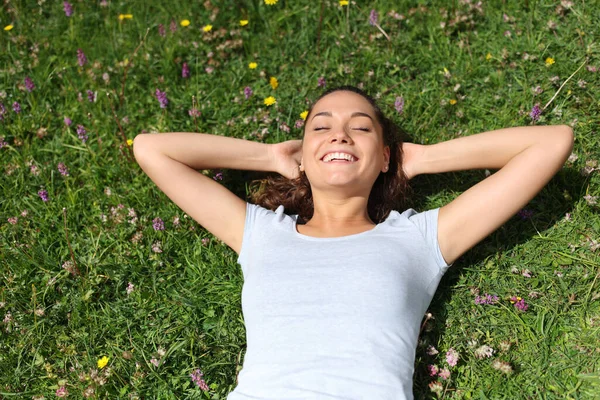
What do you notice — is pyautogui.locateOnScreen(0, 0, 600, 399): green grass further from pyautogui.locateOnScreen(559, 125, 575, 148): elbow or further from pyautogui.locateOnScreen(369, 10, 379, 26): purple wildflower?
pyautogui.locateOnScreen(559, 125, 575, 148): elbow

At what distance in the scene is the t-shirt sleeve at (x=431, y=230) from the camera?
354 centimetres

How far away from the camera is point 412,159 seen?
413 centimetres

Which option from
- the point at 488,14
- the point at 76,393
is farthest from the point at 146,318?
the point at 488,14

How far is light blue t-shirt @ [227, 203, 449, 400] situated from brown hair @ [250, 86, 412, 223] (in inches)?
17.3

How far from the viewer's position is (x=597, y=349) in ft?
11.8

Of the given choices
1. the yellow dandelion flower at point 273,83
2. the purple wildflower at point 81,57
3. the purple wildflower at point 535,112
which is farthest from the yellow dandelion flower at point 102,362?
the purple wildflower at point 535,112

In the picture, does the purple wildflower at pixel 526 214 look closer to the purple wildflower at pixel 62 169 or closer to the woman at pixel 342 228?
the woman at pixel 342 228

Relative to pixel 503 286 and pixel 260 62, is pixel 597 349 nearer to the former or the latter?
pixel 503 286

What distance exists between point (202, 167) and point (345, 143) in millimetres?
1097

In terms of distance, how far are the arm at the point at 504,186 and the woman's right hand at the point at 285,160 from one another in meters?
1.16

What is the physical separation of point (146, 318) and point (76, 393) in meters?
0.62

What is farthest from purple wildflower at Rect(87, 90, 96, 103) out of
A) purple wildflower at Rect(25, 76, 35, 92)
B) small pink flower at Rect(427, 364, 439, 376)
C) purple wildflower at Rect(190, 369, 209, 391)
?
small pink flower at Rect(427, 364, 439, 376)

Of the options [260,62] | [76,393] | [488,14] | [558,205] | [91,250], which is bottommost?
[76,393]

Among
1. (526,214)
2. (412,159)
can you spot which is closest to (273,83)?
(412,159)
